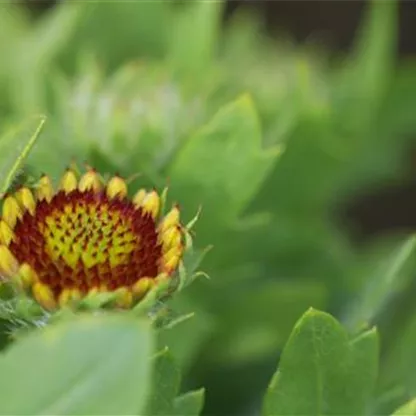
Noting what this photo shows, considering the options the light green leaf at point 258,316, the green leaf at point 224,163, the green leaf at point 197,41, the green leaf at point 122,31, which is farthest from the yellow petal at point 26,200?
the green leaf at point 122,31

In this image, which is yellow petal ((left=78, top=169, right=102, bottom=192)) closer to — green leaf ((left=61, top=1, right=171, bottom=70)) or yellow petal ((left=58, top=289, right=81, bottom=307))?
yellow petal ((left=58, top=289, right=81, bottom=307))

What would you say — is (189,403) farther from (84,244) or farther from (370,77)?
(370,77)

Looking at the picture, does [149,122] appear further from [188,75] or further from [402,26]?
[402,26]

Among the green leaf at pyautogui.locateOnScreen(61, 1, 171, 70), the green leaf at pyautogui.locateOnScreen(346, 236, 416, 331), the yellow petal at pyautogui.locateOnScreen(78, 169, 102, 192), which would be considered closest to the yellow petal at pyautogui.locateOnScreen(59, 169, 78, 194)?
the yellow petal at pyautogui.locateOnScreen(78, 169, 102, 192)

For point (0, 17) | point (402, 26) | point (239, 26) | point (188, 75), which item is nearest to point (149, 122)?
point (188, 75)

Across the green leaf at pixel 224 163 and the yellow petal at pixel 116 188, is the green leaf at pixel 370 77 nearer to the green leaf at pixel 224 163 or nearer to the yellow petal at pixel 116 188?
the green leaf at pixel 224 163

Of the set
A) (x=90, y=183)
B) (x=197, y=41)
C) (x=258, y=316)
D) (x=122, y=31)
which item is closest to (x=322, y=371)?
(x=90, y=183)
